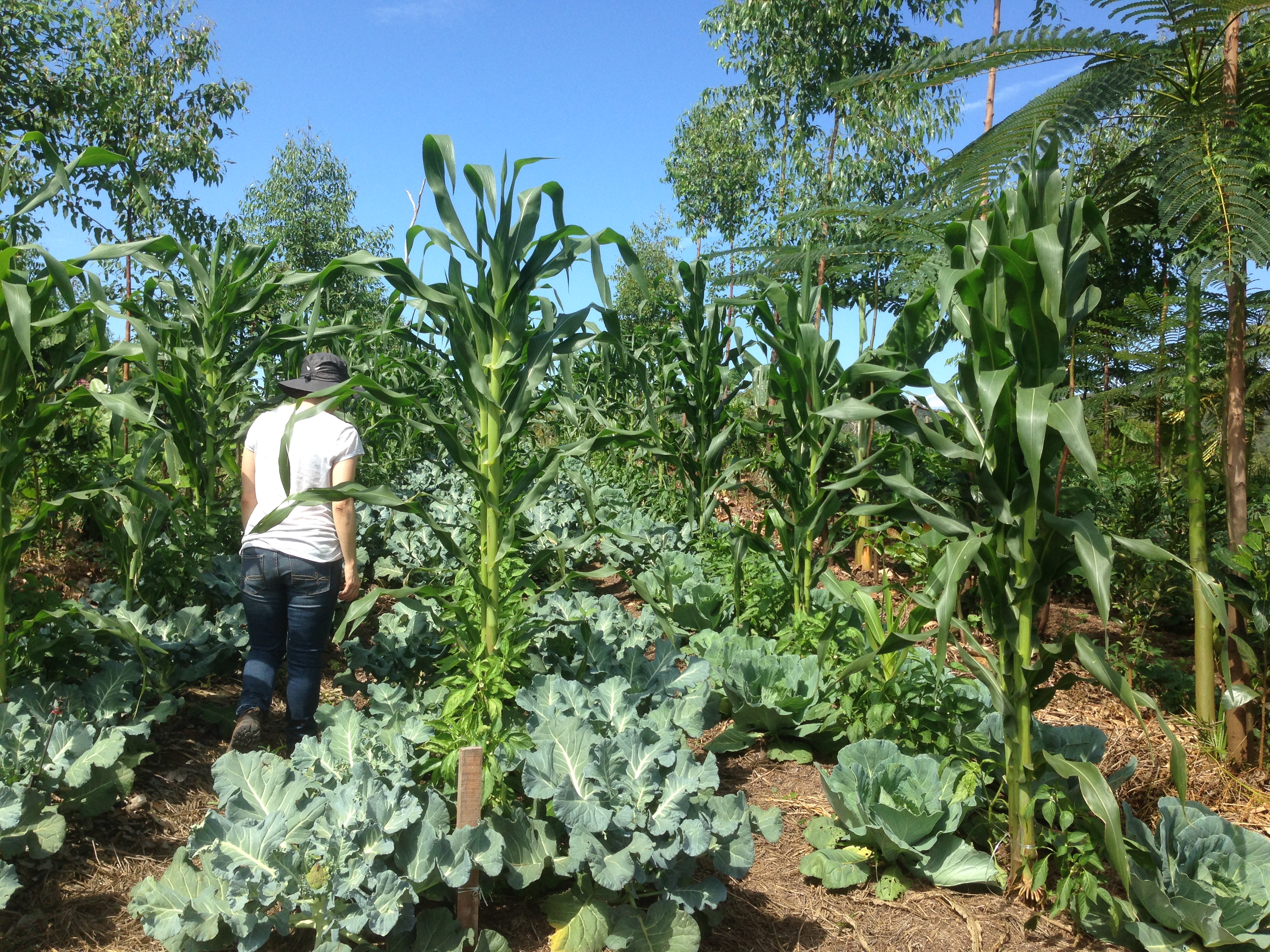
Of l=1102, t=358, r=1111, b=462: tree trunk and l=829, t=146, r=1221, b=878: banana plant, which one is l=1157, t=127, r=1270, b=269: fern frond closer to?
l=829, t=146, r=1221, b=878: banana plant

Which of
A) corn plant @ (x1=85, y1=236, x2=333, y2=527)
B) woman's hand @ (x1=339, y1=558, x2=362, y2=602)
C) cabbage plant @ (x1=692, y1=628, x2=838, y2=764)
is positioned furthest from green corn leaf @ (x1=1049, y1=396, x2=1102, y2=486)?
corn plant @ (x1=85, y1=236, x2=333, y2=527)

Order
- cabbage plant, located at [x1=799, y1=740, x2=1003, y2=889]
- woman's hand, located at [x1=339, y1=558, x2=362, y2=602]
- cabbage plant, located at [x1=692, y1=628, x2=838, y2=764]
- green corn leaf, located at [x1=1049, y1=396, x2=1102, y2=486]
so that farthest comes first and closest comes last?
1. cabbage plant, located at [x1=692, y1=628, x2=838, y2=764]
2. woman's hand, located at [x1=339, y1=558, x2=362, y2=602]
3. cabbage plant, located at [x1=799, y1=740, x2=1003, y2=889]
4. green corn leaf, located at [x1=1049, y1=396, x2=1102, y2=486]

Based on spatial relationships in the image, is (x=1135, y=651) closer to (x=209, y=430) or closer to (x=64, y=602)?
(x=64, y=602)

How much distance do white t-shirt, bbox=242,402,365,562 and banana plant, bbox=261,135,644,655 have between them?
662mm

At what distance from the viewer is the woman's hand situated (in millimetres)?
3465

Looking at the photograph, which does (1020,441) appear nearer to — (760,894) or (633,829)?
(633,829)

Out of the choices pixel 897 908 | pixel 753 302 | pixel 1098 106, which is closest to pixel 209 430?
pixel 753 302

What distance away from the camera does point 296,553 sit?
10.9 feet

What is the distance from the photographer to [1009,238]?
2494mm

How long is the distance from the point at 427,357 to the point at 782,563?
4.95 m

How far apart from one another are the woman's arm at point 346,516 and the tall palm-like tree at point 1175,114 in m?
2.58

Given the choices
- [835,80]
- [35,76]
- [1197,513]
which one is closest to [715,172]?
[835,80]

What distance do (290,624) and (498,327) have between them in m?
1.58

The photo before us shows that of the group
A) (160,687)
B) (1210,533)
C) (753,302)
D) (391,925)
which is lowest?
(391,925)
